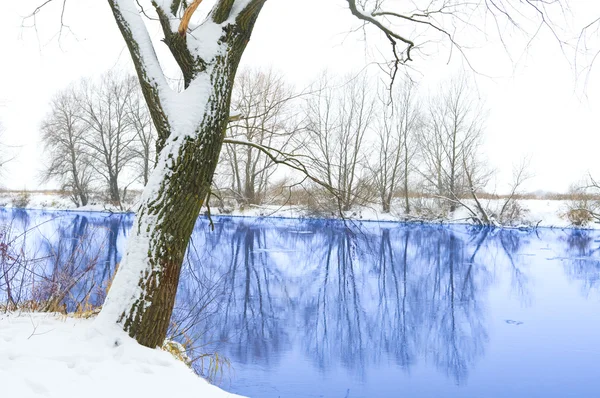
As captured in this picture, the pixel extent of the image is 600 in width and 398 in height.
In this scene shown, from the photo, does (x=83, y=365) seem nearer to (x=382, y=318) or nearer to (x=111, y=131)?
(x=382, y=318)

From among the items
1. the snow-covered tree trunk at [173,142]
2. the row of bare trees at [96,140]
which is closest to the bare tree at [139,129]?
the row of bare trees at [96,140]

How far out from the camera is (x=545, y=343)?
21.9 ft

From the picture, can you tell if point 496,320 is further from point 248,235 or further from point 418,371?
point 248,235

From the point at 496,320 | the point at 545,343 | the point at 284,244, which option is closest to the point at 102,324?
the point at 545,343

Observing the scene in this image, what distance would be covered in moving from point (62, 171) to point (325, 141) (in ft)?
58.1

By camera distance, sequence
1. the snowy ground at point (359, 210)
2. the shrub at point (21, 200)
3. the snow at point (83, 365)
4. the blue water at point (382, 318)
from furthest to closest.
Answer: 1. the shrub at point (21, 200)
2. the snowy ground at point (359, 210)
3. the blue water at point (382, 318)
4. the snow at point (83, 365)

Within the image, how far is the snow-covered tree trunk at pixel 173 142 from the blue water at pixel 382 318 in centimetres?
144

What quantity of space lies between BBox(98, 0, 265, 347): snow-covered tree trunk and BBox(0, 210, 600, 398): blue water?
1.44m

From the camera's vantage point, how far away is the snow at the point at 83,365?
2.31 metres

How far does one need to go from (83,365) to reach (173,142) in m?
1.50

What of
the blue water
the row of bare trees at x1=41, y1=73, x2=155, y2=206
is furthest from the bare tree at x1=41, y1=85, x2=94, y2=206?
the blue water

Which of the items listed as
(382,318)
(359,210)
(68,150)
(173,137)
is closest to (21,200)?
(68,150)

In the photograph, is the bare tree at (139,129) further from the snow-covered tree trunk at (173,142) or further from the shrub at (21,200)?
the snow-covered tree trunk at (173,142)

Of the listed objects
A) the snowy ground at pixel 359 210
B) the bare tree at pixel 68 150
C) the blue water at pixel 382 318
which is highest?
the bare tree at pixel 68 150
